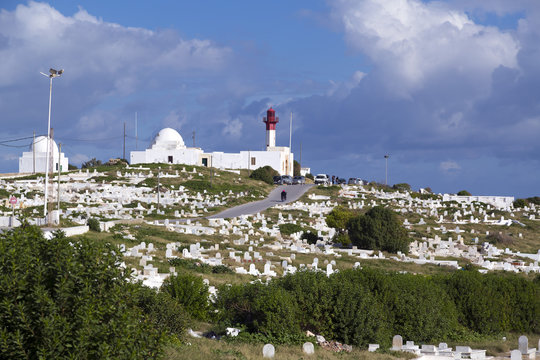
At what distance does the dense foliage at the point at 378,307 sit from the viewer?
16.3 metres

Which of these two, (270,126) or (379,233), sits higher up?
(270,126)

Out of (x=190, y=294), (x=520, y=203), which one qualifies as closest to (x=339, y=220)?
(x=190, y=294)

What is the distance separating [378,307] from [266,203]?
41.8 m

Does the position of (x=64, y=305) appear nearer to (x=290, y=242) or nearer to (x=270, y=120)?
(x=290, y=242)

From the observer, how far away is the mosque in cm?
8225

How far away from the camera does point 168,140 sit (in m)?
85.1

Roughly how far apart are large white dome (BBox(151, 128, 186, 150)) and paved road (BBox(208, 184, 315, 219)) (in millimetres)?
17512

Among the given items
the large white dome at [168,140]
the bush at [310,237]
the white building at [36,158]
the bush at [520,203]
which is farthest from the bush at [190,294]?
the large white dome at [168,140]

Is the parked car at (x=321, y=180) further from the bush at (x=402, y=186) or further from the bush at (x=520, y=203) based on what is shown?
the bush at (x=520, y=203)

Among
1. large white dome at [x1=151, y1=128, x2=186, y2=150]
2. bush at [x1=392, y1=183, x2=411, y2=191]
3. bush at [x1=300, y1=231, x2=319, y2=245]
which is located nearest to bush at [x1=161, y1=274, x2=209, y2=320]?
bush at [x1=300, y1=231, x2=319, y2=245]

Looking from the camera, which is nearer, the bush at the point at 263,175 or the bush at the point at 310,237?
the bush at the point at 310,237

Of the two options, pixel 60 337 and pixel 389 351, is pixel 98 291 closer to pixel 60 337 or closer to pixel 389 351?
pixel 60 337

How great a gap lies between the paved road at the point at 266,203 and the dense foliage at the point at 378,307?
29.0 metres

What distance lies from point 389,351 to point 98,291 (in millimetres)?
9361
